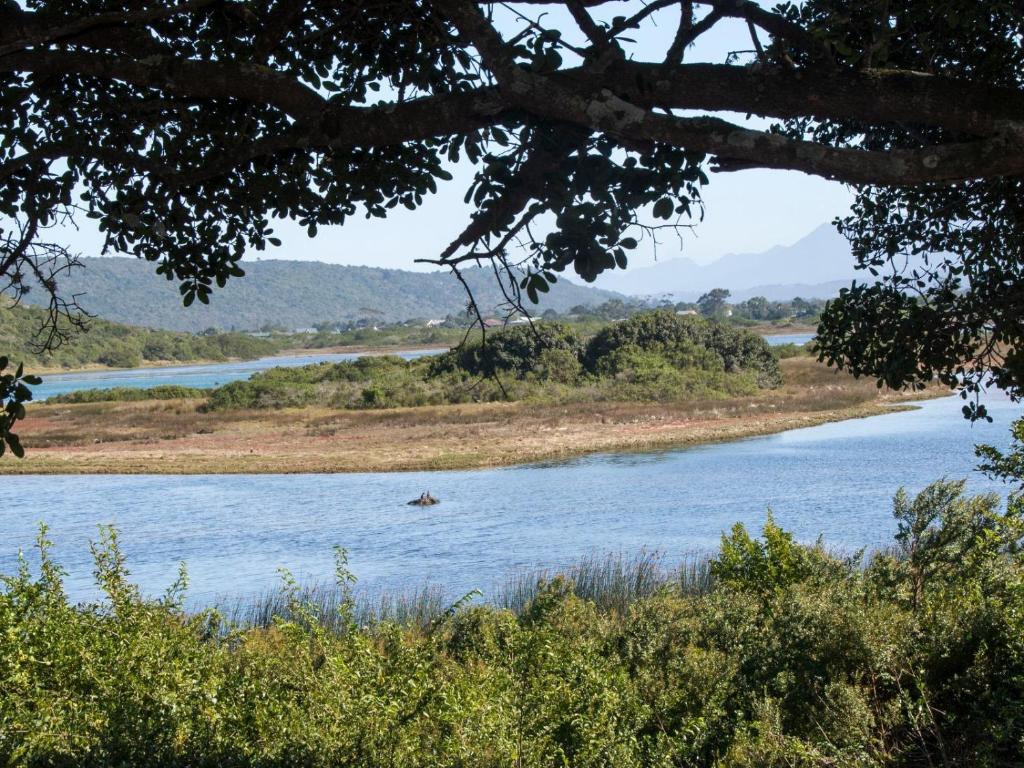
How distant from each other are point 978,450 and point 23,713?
5.59 m

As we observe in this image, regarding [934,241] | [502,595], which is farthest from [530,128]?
[502,595]

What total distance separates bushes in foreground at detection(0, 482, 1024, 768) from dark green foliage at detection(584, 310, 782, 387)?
37.8m

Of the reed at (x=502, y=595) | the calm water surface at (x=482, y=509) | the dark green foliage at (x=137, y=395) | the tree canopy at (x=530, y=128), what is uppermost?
the tree canopy at (x=530, y=128)

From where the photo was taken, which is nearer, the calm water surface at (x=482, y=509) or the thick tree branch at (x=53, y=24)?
the thick tree branch at (x=53, y=24)

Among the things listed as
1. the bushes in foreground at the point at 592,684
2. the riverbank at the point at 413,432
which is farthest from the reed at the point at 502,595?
the riverbank at the point at 413,432

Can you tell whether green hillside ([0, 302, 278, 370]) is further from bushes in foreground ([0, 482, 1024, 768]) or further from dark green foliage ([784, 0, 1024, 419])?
dark green foliage ([784, 0, 1024, 419])

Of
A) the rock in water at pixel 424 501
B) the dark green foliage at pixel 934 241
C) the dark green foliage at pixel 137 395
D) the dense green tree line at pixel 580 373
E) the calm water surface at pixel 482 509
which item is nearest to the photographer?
the dark green foliage at pixel 934 241

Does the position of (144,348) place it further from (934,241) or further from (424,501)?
(934,241)

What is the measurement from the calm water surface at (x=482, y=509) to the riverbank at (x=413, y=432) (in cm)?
165

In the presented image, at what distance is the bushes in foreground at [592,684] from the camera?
17.5 ft

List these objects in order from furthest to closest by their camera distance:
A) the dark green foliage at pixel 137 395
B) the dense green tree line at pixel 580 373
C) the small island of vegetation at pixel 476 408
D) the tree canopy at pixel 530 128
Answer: the dark green foliage at pixel 137 395
the dense green tree line at pixel 580 373
the small island of vegetation at pixel 476 408
the tree canopy at pixel 530 128

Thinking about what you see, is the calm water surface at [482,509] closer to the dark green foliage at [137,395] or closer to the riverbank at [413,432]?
the riverbank at [413,432]

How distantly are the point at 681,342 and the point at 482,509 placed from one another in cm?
2606

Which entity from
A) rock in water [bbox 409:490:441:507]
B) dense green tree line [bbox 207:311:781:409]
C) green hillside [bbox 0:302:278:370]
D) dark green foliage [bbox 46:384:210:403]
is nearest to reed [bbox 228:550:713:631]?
rock in water [bbox 409:490:441:507]
